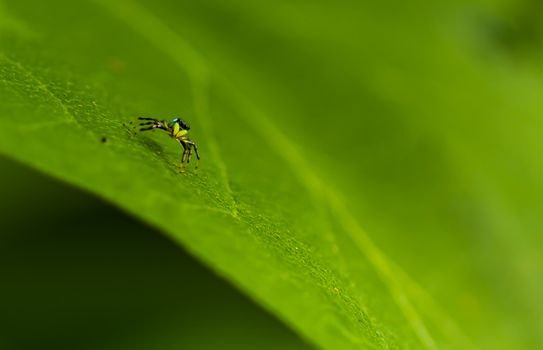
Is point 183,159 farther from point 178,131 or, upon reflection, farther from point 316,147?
point 316,147

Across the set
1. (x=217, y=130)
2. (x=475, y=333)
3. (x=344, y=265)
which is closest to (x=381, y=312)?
(x=344, y=265)


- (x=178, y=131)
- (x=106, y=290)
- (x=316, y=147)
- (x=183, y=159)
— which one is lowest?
(x=106, y=290)

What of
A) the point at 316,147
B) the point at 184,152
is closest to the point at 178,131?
the point at 184,152

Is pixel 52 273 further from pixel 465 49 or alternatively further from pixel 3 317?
pixel 465 49

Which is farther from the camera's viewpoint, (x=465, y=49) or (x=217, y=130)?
(x=465, y=49)

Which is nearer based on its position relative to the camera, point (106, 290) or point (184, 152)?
point (184, 152)

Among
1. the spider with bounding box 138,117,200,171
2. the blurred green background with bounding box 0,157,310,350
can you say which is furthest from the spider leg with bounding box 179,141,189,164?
the blurred green background with bounding box 0,157,310,350

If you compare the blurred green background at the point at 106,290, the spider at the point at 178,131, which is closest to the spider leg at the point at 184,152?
the spider at the point at 178,131
